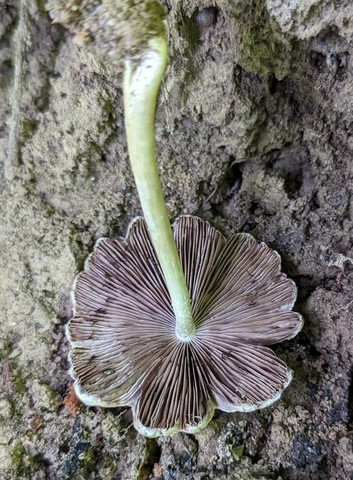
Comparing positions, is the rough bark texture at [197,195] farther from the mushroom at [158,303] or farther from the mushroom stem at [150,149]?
the mushroom stem at [150,149]

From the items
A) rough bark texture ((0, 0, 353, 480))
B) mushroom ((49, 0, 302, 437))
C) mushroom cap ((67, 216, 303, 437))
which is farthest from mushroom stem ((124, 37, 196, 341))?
rough bark texture ((0, 0, 353, 480))

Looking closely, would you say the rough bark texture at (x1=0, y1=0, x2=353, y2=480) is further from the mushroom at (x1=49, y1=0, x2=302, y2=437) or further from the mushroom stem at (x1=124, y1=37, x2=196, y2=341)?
the mushroom stem at (x1=124, y1=37, x2=196, y2=341)

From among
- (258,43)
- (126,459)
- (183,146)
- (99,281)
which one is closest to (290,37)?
(258,43)

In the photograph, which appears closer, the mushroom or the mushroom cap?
the mushroom

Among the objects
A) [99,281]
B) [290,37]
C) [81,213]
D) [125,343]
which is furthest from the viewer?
[81,213]

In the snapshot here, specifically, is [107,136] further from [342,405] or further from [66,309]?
[342,405]

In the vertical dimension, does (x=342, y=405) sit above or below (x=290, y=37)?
below

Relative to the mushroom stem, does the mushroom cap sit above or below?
below

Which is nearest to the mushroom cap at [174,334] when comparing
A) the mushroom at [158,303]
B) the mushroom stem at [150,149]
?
the mushroom at [158,303]
